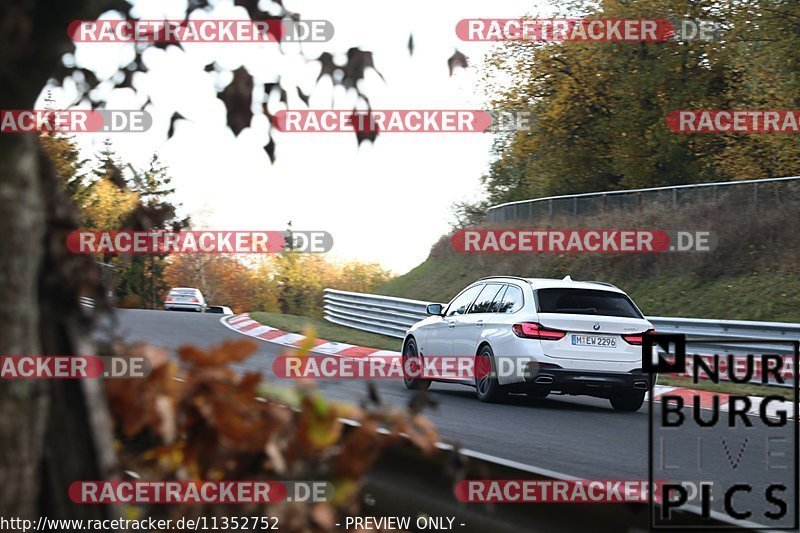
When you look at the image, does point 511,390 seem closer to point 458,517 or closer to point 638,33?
point 458,517

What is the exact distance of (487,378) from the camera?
13.3m

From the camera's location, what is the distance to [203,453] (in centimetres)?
311

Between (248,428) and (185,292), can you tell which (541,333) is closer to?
(248,428)

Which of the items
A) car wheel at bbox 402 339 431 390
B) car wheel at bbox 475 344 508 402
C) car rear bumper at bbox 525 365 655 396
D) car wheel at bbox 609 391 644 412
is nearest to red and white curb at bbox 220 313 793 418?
car wheel at bbox 609 391 644 412

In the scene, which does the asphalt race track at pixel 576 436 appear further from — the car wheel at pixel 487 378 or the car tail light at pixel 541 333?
the car tail light at pixel 541 333

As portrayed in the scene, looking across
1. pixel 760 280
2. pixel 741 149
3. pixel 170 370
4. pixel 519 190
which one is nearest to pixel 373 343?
pixel 760 280

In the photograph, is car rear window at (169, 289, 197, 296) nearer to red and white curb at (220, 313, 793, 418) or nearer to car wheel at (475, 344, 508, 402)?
red and white curb at (220, 313, 793, 418)

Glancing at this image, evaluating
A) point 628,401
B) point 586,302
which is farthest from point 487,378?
point 628,401

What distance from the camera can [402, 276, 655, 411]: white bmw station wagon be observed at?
1270cm

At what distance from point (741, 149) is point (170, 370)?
106ft

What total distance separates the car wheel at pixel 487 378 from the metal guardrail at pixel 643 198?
14062 mm

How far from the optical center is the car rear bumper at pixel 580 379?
1265 centimetres

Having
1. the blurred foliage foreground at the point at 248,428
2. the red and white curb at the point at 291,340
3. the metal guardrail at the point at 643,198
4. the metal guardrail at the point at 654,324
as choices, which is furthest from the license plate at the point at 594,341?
the metal guardrail at the point at 643,198

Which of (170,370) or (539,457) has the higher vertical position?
(170,370)
